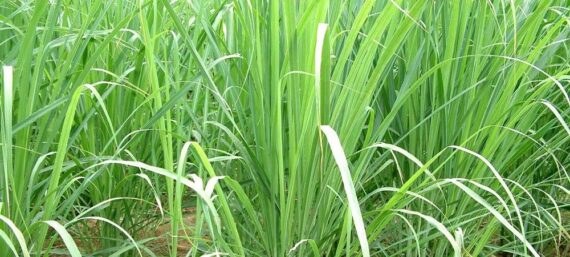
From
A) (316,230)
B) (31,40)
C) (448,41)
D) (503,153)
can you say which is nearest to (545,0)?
(448,41)

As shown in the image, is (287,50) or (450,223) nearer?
(287,50)

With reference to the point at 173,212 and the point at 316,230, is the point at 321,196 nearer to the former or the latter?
the point at 316,230

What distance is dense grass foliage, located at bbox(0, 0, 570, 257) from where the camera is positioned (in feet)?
5.15

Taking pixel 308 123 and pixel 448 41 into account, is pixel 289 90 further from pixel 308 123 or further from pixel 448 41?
pixel 448 41

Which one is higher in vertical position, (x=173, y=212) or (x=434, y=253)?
(x=173, y=212)

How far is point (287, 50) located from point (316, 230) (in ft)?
1.17

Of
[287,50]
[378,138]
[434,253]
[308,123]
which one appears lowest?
[434,253]

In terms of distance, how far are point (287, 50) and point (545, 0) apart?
1.80 ft

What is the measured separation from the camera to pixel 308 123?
5.20 feet

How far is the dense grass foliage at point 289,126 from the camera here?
1569 mm

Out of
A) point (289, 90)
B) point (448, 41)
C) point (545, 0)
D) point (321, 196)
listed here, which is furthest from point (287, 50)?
point (545, 0)

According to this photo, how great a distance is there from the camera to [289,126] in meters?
1.60

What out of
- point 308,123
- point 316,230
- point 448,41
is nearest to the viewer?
point 308,123

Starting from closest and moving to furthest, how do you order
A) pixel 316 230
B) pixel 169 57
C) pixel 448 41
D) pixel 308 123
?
1. pixel 308 123
2. pixel 316 230
3. pixel 448 41
4. pixel 169 57
